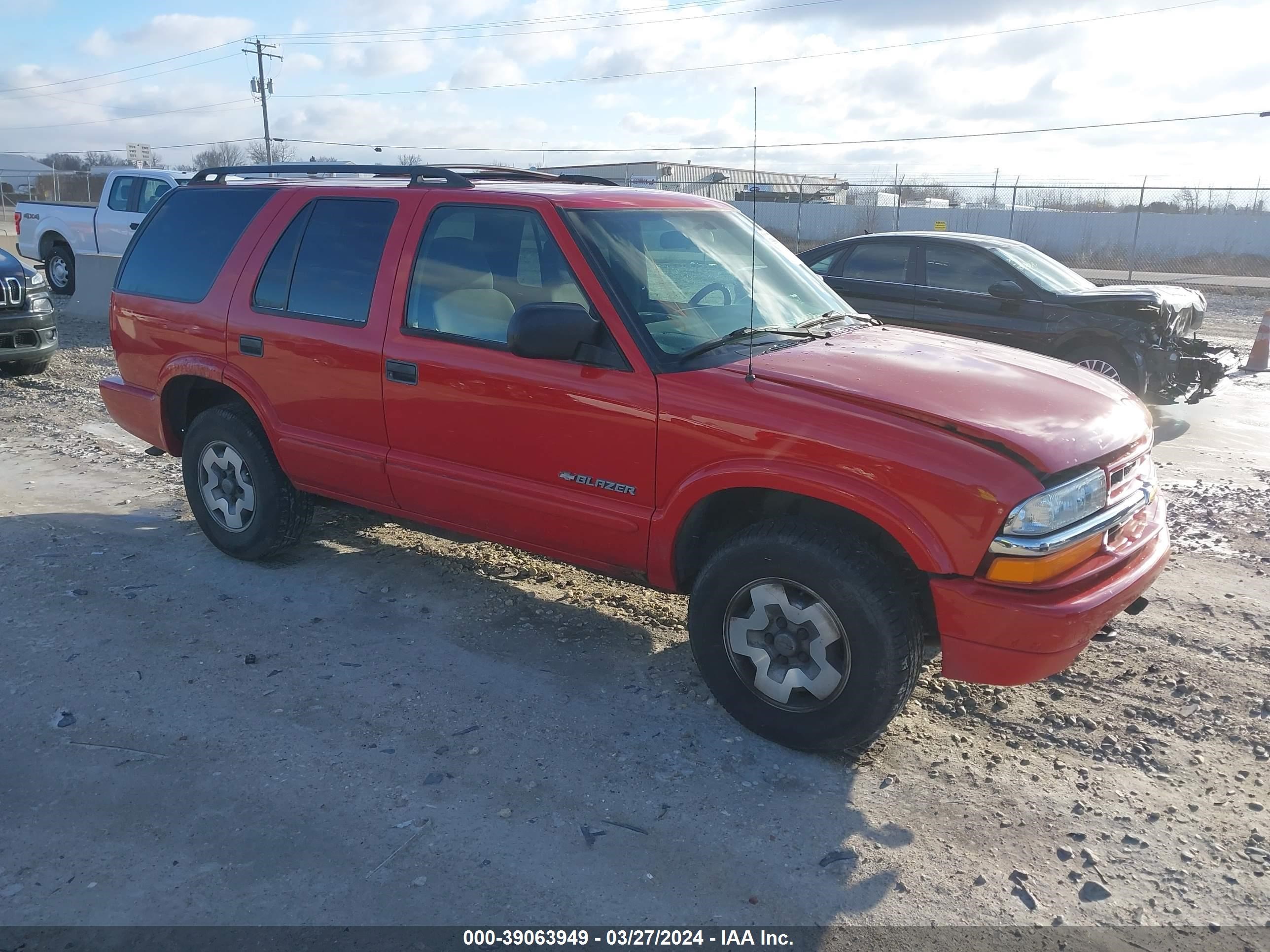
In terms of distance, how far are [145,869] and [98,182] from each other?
54.4m

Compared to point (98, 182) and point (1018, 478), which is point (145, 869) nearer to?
point (1018, 478)

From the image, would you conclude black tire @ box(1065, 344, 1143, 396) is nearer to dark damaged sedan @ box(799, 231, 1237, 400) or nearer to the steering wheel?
dark damaged sedan @ box(799, 231, 1237, 400)

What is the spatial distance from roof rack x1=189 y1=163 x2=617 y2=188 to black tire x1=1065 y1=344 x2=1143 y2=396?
561cm

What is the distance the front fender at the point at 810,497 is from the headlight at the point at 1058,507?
25 centimetres

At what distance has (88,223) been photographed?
16125 mm

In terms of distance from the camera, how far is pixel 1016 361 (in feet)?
13.4

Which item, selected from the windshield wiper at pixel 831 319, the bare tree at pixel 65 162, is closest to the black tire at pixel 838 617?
the windshield wiper at pixel 831 319

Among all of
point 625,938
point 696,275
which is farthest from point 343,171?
point 625,938

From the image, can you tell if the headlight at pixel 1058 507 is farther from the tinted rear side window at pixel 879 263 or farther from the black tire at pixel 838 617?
the tinted rear side window at pixel 879 263

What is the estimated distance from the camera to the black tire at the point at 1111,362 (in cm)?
882

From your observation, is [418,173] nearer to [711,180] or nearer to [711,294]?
[711,294]

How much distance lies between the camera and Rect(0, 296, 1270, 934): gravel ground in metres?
2.83

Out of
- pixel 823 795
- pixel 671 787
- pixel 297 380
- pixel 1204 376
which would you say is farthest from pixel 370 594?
pixel 1204 376

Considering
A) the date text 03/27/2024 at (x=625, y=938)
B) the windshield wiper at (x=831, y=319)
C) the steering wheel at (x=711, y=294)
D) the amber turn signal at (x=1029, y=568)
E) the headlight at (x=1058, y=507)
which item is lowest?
the date text 03/27/2024 at (x=625, y=938)
